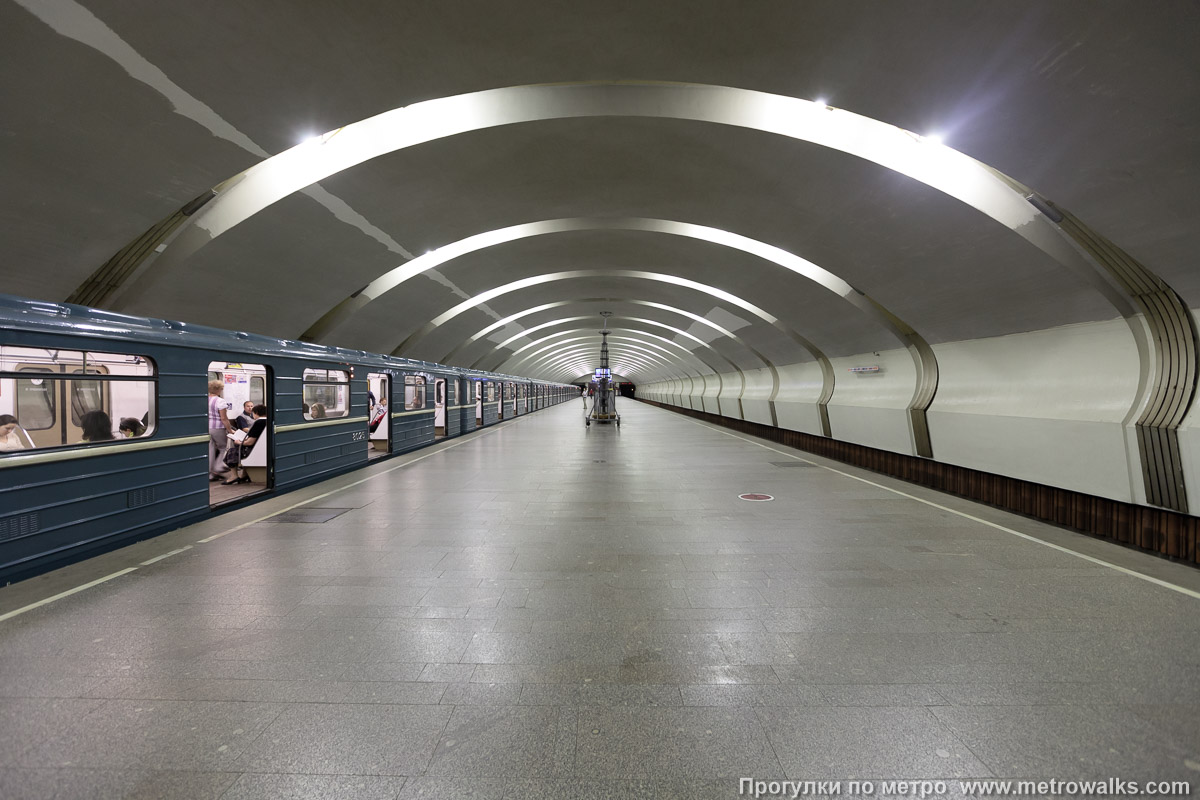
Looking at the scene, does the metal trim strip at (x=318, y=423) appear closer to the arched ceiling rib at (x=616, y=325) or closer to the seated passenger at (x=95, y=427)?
the seated passenger at (x=95, y=427)

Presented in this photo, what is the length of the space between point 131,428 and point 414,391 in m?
9.57

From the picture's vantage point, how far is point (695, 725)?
2670 mm

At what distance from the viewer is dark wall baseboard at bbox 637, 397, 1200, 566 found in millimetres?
5637

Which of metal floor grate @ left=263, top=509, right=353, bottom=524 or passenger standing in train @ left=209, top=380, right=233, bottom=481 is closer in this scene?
metal floor grate @ left=263, top=509, right=353, bottom=524

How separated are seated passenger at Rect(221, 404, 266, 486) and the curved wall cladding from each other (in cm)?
1273

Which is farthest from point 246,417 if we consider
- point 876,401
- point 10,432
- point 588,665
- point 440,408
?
point 876,401

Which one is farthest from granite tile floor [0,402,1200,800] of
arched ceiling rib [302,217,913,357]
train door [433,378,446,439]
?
train door [433,378,446,439]

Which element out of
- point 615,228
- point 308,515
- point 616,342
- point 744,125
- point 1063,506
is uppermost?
point 616,342

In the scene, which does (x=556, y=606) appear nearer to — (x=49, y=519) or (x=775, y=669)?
(x=775, y=669)

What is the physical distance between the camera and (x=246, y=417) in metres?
10.0

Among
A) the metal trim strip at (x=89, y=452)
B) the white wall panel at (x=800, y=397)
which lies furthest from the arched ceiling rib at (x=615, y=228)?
the metal trim strip at (x=89, y=452)

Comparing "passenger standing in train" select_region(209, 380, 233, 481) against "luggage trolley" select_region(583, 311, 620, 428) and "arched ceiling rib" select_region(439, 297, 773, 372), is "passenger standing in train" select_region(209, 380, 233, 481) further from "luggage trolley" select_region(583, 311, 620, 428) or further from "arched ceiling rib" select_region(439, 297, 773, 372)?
"luggage trolley" select_region(583, 311, 620, 428)

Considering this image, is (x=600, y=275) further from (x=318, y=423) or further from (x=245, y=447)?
(x=245, y=447)

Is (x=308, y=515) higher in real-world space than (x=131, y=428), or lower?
lower
